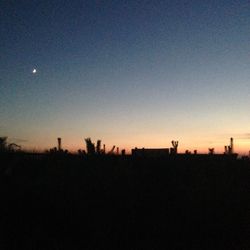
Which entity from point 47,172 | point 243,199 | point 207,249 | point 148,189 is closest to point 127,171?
point 148,189

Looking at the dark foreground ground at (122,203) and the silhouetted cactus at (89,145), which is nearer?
the dark foreground ground at (122,203)

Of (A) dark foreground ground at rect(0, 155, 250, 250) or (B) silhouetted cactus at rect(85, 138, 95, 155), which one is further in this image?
(B) silhouetted cactus at rect(85, 138, 95, 155)

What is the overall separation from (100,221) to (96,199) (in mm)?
2380

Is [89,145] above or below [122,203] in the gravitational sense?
above

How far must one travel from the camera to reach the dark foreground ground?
39.1 feet

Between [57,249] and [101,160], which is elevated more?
[101,160]

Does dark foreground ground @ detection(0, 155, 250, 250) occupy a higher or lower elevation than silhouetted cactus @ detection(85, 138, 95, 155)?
lower

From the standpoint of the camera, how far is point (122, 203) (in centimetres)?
1498

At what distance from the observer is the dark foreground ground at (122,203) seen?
11.9m

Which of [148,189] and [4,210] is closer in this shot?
[4,210]

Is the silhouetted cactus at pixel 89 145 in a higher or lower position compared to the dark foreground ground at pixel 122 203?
higher

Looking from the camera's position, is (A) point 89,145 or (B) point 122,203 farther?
(A) point 89,145

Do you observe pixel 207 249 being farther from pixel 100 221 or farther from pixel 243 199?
pixel 243 199

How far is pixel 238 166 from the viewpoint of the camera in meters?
22.8
